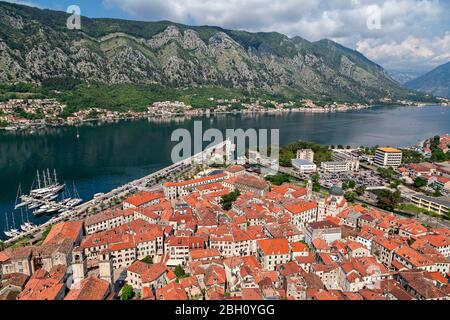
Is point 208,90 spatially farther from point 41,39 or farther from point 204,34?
point 41,39

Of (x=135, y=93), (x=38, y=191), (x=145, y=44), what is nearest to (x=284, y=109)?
(x=135, y=93)

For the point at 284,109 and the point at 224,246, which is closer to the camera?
the point at 224,246

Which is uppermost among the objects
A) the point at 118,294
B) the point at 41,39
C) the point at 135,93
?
the point at 41,39

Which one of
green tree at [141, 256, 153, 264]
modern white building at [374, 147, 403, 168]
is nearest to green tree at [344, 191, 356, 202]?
modern white building at [374, 147, 403, 168]

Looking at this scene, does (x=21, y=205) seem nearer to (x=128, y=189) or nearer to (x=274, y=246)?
(x=128, y=189)

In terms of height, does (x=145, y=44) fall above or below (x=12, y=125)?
above

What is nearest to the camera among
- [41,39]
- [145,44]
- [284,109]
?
[41,39]
